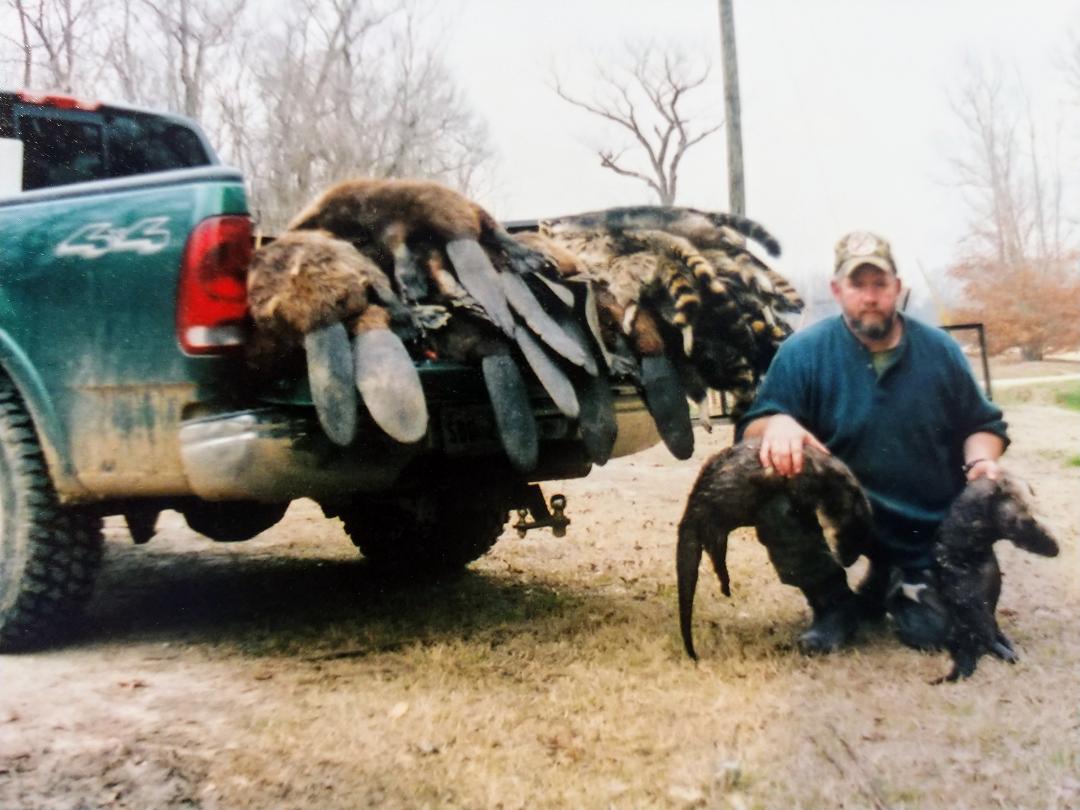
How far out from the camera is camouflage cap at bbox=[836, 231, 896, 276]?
3.11m

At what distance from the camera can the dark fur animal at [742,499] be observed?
301cm

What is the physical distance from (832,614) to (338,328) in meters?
1.77

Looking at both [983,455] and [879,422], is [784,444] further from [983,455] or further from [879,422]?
[983,455]

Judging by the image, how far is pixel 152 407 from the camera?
10.1 ft

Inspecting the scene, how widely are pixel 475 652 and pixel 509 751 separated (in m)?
0.91

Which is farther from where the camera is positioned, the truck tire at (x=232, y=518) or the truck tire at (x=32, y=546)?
the truck tire at (x=232, y=518)

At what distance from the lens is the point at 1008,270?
11125 mm

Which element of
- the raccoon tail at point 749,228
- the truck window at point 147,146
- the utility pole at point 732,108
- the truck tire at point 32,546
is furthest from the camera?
the utility pole at point 732,108

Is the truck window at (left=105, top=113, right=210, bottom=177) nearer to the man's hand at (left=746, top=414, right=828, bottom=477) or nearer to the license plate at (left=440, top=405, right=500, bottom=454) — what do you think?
the license plate at (left=440, top=405, right=500, bottom=454)

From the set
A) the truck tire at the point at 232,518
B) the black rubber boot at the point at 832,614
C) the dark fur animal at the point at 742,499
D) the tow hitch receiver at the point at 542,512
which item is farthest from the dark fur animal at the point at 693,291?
the truck tire at the point at 232,518

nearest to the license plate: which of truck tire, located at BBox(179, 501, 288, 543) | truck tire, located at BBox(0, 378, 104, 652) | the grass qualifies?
truck tire, located at BBox(179, 501, 288, 543)

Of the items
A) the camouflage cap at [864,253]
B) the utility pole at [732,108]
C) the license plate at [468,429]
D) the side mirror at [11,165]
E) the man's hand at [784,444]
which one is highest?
the utility pole at [732,108]

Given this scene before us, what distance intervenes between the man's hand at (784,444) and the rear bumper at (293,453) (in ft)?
2.76

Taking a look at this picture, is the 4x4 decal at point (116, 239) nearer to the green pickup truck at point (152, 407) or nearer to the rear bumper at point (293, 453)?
the green pickup truck at point (152, 407)
